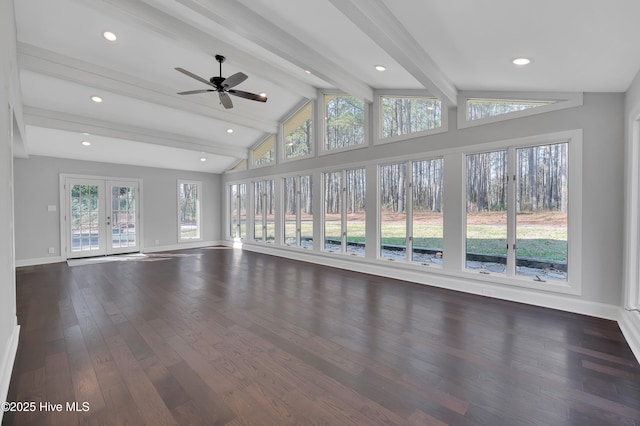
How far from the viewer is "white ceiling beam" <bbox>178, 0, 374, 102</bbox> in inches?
120

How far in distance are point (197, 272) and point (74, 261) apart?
349cm

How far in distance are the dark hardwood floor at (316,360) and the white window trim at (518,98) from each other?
2490mm

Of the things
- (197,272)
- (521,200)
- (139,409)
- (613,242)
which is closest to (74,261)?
(197,272)

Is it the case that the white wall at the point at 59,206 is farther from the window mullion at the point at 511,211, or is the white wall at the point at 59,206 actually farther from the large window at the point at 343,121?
the window mullion at the point at 511,211

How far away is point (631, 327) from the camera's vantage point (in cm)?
275

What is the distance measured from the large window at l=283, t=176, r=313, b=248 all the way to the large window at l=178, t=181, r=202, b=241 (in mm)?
3564

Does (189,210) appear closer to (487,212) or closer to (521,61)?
(487,212)

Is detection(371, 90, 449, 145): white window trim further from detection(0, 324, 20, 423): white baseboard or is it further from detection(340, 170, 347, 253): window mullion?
detection(0, 324, 20, 423): white baseboard

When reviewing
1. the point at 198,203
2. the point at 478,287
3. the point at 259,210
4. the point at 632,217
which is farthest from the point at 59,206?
the point at 632,217

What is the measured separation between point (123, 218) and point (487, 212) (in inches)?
337

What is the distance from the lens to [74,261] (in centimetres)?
675

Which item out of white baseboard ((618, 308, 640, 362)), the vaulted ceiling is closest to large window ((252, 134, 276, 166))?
the vaulted ceiling

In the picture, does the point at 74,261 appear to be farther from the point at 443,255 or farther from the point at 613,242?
the point at 613,242

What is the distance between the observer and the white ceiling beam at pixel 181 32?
331 centimetres
